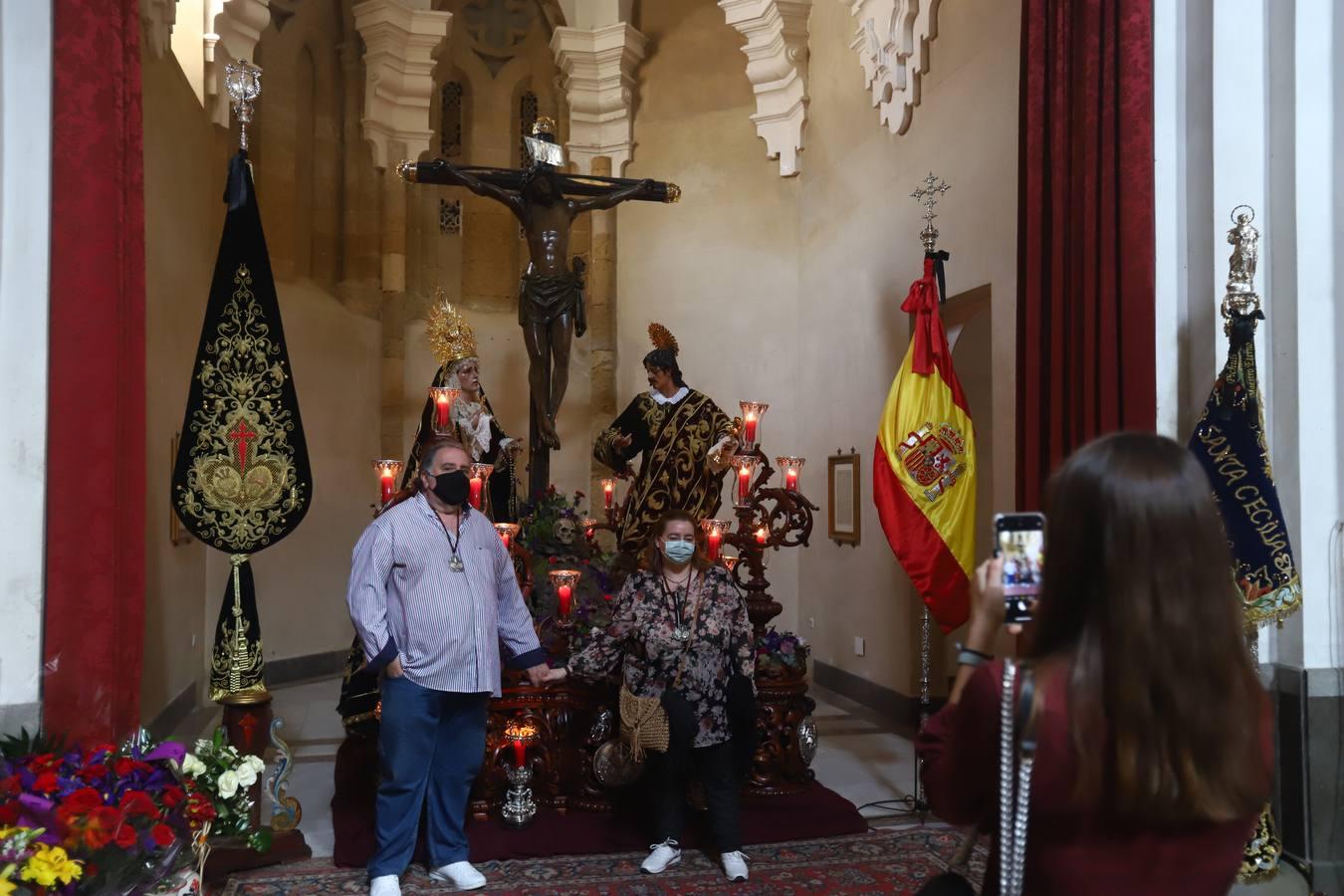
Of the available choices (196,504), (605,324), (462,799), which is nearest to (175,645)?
(196,504)

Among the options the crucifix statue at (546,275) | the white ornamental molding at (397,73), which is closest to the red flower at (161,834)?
the crucifix statue at (546,275)

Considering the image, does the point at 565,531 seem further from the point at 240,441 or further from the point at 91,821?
the point at 91,821

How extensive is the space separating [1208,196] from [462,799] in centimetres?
400

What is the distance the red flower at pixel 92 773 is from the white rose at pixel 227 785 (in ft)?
1.34

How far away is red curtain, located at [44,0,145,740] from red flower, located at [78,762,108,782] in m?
0.78

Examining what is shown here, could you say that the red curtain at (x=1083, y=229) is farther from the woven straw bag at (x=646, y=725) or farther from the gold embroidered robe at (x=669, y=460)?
the gold embroidered robe at (x=669, y=460)

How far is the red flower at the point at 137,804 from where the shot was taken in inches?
117

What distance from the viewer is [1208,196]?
455 centimetres

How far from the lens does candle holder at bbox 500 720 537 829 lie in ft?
18.2

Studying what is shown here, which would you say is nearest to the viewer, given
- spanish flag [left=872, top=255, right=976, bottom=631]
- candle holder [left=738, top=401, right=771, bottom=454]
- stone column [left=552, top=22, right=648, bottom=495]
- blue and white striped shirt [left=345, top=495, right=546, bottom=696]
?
blue and white striped shirt [left=345, top=495, right=546, bottom=696]

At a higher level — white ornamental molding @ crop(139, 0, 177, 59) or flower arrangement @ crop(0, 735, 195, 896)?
white ornamental molding @ crop(139, 0, 177, 59)

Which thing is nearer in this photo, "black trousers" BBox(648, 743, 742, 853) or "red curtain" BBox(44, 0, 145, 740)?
"red curtain" BBox(44, 0, 145, 740)

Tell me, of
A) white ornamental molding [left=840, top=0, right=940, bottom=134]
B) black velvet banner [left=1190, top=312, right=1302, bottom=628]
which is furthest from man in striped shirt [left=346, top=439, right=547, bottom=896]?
white ornamental molding [left=840, top=0, right=940, bottom=134]

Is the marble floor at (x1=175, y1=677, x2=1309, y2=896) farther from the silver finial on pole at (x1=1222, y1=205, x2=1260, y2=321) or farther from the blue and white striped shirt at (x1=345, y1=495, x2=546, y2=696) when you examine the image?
the silver finial on pole at (x1=1222, y1=205, x2=1260, y2=321)
